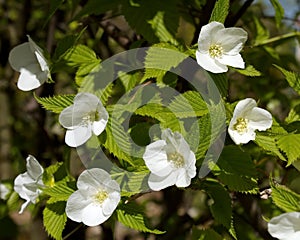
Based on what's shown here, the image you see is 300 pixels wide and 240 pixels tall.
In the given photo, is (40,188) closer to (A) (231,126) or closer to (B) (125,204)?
(B) (125,204)

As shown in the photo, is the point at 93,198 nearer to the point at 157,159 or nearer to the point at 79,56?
the point at 157,159

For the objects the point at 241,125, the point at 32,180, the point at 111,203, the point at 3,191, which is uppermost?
the point at 241,125

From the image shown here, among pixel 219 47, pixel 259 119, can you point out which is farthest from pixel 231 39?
pixel 259 119

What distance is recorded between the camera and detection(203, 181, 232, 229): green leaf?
99 centimetres

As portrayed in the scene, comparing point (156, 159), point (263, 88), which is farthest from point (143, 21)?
point (263, 88)

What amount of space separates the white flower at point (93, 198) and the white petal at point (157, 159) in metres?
0.07

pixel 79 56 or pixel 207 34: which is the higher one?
pixel 207 34

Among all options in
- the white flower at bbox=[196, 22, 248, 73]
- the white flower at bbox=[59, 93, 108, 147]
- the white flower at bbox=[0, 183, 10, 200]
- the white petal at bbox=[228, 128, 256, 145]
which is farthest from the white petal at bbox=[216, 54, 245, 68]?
the white flower at bbox=[0, 183, 10, 200]

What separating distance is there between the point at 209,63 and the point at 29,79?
375mm

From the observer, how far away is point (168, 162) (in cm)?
87

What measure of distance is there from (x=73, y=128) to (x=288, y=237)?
383mm

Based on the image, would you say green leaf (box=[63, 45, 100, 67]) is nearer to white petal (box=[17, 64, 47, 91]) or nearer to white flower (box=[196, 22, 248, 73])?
white petal (box=[17, 64, 47, 91])

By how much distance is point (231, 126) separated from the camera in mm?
885

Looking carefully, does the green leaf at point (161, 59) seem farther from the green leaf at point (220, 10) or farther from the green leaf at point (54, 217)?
the green leaf at point (54, 217)
